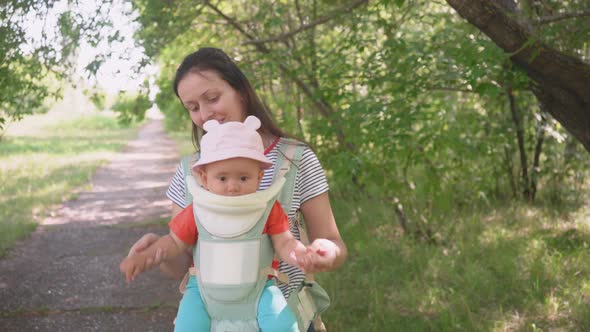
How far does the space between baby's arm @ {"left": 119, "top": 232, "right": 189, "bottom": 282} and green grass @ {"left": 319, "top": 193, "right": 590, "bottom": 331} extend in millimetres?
2327

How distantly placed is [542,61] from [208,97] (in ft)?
6.26

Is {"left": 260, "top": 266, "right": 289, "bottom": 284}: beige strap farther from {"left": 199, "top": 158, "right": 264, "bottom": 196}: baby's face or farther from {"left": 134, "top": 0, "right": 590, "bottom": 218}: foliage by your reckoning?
{"left": 134, "top": 0, "right": 590, "bottom": 218}: foliage

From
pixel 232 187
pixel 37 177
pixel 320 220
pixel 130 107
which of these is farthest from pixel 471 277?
pixel 37 177

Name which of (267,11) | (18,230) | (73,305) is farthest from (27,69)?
(18,230)

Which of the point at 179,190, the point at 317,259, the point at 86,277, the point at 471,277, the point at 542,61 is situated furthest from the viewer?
the point at 86,277

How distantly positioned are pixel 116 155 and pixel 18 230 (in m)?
10.9

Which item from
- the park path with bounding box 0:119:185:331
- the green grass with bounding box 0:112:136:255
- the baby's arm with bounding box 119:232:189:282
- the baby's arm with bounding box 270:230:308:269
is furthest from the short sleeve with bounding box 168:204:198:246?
the green grass with bounding box 0:112:136:255

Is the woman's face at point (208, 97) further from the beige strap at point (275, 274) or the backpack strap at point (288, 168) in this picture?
the beige strap at point (275, 274)

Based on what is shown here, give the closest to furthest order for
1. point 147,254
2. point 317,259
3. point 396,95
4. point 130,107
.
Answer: point 317,259 < point 147,254 < point 396,95 < point 130,107

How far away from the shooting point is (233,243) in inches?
71.6

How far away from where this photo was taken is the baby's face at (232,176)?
5.82 feet

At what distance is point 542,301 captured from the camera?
411 cm

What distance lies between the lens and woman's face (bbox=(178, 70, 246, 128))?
6.95 ft

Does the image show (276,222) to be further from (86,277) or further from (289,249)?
(86,277)
